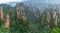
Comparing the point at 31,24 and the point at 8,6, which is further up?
the point at 8,6

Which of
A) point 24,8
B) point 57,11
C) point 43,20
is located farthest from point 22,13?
point 57,11

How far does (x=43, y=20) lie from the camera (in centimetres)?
237

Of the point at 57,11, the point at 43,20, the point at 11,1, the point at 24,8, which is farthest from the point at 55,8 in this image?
the point at 11,1

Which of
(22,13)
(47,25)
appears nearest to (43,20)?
(47,25)

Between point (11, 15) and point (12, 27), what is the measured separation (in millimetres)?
137

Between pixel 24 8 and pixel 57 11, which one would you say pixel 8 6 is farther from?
pixel 57 11

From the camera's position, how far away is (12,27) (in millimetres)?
2344

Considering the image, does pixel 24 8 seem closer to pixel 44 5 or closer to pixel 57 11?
pixel 44 5

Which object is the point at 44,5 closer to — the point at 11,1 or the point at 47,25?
the point at 47,25

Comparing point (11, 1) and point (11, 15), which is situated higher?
point (11, 1)

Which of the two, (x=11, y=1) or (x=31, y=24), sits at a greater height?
(x=11, y=1)

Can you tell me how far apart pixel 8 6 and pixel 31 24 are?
1.09 ft

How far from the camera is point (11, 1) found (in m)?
2.35

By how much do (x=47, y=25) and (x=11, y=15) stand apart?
1.40 feet
